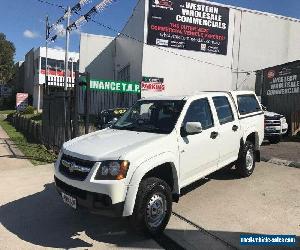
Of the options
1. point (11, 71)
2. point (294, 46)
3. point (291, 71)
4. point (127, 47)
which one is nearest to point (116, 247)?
point (291, 71)

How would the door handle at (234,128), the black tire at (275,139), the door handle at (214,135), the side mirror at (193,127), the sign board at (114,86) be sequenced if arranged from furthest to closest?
the sign board at (114,86) < the black tire at (275,139) < the door handle at (234,128) < the door handle at (214,135) < the side mirror at (193,127)

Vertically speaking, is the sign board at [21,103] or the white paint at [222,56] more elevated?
the white paint at [222,56]

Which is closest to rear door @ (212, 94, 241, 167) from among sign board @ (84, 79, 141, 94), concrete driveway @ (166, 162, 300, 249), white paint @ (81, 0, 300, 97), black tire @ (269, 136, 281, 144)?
concrete driveway @ (166, 162, 300, 249)

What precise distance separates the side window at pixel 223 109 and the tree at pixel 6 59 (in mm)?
69425

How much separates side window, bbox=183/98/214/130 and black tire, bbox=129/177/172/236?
1.30 metres

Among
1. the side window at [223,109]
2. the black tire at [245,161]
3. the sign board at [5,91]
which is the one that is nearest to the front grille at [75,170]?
the side window at [223,109]

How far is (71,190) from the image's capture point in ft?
16.8

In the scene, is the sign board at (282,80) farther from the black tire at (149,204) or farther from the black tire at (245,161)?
the black tire at (149,204)

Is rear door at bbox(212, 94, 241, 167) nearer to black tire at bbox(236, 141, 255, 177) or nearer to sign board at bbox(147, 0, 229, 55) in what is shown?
black tire at bbox(236, 141, 255, 177)

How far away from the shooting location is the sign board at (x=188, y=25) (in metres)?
23.3

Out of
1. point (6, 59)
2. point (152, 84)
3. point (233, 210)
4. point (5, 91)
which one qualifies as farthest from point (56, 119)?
point (6, 59)

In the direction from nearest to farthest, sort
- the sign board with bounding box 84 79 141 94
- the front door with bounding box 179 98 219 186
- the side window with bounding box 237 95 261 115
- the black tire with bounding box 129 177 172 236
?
the black tire with bounding box 129 177 172 236, the front door with bounding box 179 98 219 186, the side window with bounding box 237 95 261 115, the sign board with bounding box 84 79 141 94

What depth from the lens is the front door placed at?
582 centimetres

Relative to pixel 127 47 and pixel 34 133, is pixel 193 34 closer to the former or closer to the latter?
pixel 127 47
